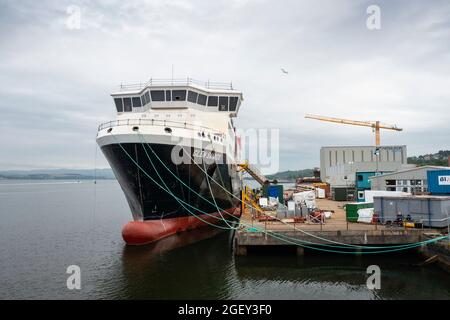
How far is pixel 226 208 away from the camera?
2736cm

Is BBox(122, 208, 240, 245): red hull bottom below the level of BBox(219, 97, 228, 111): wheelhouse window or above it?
below

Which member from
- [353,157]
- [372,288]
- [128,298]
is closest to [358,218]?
[372,288]

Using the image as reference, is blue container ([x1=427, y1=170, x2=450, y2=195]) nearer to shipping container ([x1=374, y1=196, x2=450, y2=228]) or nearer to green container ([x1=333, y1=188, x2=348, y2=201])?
shipping container ([x1=374, y1=196, x2=450, y2=228])

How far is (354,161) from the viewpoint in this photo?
182ft

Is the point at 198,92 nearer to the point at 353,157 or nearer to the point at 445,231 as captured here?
the point at 445,231

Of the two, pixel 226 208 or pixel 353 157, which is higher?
pixel 353 157

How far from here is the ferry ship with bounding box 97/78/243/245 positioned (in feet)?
58.8

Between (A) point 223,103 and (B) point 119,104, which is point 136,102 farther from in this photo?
(A) point 223,103

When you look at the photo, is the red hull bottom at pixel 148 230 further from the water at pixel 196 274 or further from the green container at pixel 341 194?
the green container at pixel 341 194

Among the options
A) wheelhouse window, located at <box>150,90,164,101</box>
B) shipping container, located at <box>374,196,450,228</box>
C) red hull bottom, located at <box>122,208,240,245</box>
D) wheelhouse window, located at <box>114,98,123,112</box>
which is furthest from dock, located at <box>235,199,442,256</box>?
wheelhouse window, located at <box>114,98,123,112</box>

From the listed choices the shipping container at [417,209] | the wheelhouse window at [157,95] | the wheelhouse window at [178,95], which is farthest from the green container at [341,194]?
the wheelhouse window at [157,95]

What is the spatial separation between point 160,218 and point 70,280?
21.3ft

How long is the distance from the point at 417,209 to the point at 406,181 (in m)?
10.6

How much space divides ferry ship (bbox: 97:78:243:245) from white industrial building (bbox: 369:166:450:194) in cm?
1339
